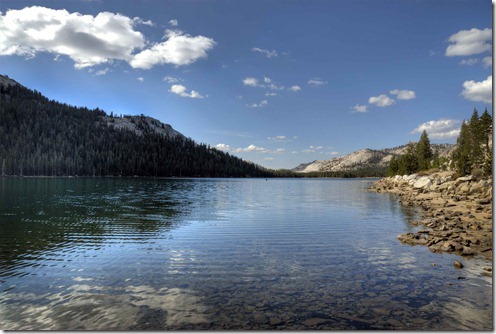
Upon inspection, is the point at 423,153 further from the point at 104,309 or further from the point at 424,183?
the point at 104,309

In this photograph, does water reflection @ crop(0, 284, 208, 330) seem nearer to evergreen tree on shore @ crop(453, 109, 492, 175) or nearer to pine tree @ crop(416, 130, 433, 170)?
evergreen tree on shore @ crop(453, 109, 492, 175)

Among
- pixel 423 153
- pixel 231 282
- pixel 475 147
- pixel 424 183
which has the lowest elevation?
pixel 231 282

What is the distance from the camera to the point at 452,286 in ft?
47.5

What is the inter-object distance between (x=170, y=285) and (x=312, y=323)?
22.3ft

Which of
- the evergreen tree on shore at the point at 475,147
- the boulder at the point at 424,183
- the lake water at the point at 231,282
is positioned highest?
the evergreen tree on shore at the point at 475,147

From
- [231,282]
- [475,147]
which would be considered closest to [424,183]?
[475,147]

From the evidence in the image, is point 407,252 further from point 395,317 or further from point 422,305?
point 395,317

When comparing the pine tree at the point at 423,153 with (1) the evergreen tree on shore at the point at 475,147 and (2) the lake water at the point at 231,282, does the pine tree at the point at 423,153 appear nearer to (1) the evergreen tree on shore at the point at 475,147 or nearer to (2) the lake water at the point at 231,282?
(1) the evergreen tree on shore at the point at 475,147

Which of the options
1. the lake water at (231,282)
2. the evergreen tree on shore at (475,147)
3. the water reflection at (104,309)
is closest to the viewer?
the water reflection at (104,309)

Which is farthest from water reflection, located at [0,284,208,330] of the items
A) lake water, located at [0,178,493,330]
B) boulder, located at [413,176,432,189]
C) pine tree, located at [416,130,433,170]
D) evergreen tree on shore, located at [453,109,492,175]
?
pine tree, located at [416,130,433,170]

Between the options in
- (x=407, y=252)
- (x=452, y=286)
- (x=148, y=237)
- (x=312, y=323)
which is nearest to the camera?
(x=312, y=323)

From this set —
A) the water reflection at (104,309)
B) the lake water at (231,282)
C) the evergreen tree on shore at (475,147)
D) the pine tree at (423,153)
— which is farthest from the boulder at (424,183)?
the water reflection at (104,309)

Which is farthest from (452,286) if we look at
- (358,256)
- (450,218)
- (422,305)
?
(450,218)

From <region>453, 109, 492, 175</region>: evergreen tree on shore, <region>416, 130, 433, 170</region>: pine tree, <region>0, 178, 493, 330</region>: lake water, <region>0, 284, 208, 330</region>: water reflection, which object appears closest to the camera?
<region>0, 284, 208, 330</region>: water reflection
